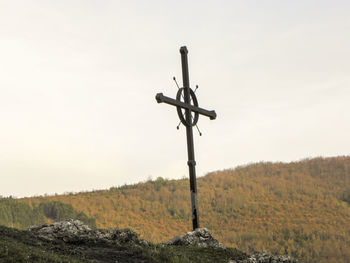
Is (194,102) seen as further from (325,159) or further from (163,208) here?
(325,159)

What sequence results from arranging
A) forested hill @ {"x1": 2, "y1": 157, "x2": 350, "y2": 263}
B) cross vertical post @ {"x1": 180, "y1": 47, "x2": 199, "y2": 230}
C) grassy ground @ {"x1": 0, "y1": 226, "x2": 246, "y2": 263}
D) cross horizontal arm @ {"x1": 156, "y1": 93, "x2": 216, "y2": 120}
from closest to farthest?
grassy ground @ {"x1": 0, "y1": 226, "x2": 246, "y2": 263} → cross horizontal arm @ {"x1": 156, "y1": 93, "x2": 216, "y2": 120} → cross vertical post @ {"x1": 180, "y1": 47, "x2": 199, "y2": 230} → forested hill @ {"x1": 2, "y1": 157, "x2": 350, "y2": 263}

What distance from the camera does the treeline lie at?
Answer: 960 inches

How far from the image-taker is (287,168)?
1719 inches

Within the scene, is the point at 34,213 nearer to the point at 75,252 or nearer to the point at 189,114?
the point at 189,114

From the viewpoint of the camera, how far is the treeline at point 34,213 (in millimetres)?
24380

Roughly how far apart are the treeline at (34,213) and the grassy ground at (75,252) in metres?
15.7

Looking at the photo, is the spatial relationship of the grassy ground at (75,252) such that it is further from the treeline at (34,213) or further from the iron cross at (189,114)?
the treeline at (34,213)

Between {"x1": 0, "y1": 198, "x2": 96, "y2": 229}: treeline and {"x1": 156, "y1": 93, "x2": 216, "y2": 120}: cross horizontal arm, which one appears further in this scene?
{"x1": 0, "y1": 198, "x2": 96, "y2": 229}: treeline

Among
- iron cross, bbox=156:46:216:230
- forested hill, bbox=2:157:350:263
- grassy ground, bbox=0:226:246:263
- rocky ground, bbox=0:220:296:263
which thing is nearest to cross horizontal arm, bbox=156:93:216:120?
iron cross, bbox=156:46:216:230

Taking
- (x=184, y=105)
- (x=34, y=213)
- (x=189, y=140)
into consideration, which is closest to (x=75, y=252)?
(x=189, y=140)

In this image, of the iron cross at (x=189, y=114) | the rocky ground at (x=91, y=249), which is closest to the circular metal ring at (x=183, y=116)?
the iron cross at (x=189, y=114)

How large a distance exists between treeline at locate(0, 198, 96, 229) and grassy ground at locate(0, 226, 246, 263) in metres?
15.7

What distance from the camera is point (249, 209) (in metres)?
33.1

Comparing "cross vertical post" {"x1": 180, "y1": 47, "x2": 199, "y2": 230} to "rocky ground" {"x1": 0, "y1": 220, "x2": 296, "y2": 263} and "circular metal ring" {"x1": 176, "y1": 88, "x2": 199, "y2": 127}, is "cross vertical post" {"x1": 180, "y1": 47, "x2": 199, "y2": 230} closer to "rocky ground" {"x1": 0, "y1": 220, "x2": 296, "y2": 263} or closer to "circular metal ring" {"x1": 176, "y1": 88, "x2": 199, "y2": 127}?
"circular metal ring" {"x1": 176, "y1": 88, "x2": 199, "y2": 127}
